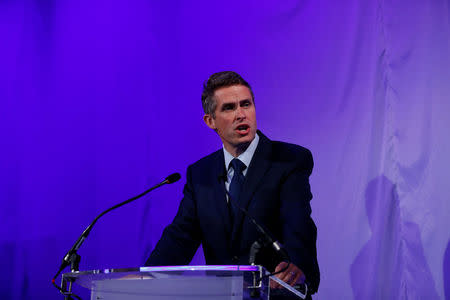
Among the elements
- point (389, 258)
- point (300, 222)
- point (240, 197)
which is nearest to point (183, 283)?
point (300, 222)

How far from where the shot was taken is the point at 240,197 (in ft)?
8.39

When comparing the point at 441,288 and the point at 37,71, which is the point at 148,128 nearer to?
the point at 37,71

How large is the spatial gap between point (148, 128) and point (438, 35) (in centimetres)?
177

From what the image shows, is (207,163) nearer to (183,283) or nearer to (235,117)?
(235,117)

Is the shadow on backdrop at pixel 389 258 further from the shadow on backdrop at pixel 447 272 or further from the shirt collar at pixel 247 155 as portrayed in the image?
the shirt collar at pixel 247 155

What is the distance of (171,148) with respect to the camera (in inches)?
140

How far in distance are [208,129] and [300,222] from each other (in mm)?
1276

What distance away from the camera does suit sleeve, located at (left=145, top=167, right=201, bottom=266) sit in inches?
104

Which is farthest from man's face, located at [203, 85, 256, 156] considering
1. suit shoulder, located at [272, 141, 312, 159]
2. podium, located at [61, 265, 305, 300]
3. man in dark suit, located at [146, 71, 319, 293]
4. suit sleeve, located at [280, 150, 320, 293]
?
podium, located at [61, 265, 305, 300]

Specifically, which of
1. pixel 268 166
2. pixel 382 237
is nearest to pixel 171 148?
pixel 268 166

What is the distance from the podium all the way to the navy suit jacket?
0.69 m

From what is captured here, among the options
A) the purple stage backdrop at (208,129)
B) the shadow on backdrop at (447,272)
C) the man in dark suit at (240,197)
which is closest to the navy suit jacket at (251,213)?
the man in dark suit at (240,197)

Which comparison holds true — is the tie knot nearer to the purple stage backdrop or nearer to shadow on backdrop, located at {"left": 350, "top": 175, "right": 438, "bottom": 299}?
the purple stage backdrop

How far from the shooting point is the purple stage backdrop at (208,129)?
121 inches
